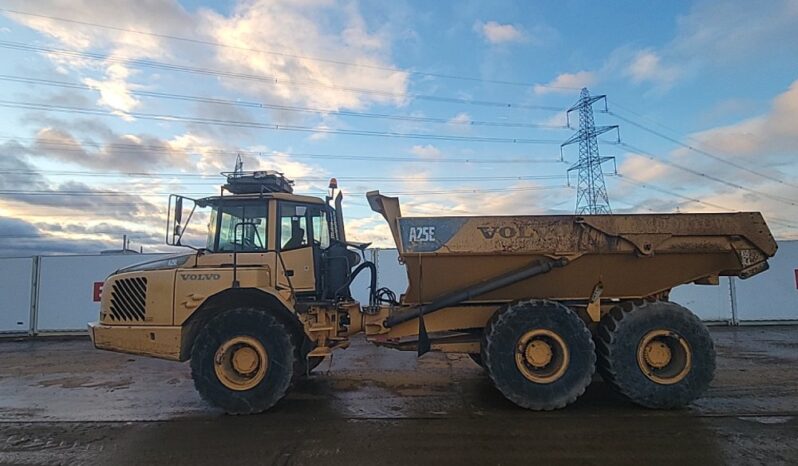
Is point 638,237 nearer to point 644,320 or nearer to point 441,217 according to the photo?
point 644,320

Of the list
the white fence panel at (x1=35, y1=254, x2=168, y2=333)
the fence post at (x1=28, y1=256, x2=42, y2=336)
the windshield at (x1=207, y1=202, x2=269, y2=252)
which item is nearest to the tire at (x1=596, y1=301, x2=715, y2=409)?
the windshield at (x1=207, y1=202, x2=269, y2=252)

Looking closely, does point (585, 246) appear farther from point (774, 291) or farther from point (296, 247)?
point (774, 291)

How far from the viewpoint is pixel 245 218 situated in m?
6.47

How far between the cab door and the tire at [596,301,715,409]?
13.2ft

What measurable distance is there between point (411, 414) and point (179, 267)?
360cm

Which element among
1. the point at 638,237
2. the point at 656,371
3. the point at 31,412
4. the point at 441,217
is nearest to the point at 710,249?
the point at 638,237

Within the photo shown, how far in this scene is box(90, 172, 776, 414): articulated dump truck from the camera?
5977mm

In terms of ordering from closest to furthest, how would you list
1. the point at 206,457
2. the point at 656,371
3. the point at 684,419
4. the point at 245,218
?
the point at 206,457
the point at 684,419
the point at 656,371
the point at 245,218

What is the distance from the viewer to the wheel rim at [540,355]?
5.98 meters

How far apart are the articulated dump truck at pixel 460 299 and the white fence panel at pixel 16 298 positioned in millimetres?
12544

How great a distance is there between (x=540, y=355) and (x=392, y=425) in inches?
82.6

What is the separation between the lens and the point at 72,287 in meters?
15.6

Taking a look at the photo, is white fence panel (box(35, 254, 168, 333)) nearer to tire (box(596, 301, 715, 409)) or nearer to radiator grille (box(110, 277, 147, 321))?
radiator grille (box(110, 277, 147, 321))

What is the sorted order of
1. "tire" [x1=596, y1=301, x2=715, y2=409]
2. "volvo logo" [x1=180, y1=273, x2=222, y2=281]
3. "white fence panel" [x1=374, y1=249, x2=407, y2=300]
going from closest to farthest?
"tire" [x1=596, y1=301, x2=715, y2=409], "volvo logo" [x1=180, y1=273, x2=222, y2=281], "white fence panel" [x1=374, y1=249, x2=407, y2=300]
